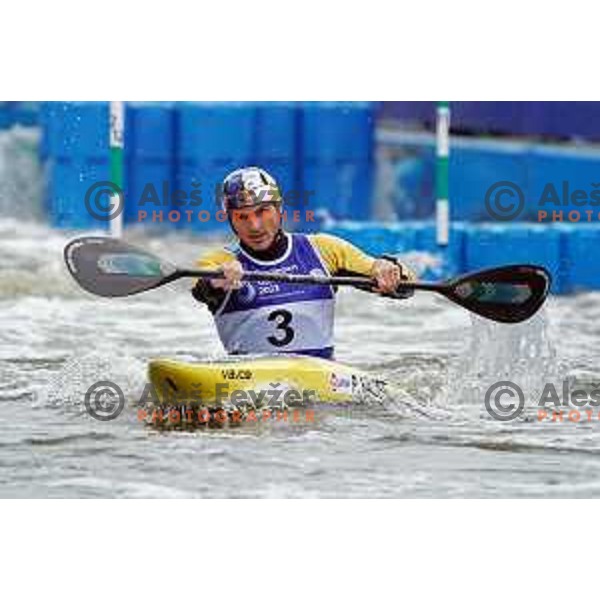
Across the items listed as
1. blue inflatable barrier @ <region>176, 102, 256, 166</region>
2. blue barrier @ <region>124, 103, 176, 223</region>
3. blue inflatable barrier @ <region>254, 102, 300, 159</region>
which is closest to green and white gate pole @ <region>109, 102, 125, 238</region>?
blue barrier @ <region>124, 103, 176, 223</region>

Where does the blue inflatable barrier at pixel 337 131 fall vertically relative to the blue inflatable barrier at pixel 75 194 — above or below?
above

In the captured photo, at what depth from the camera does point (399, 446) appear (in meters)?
9.02

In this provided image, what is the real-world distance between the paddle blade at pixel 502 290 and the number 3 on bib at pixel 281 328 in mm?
320

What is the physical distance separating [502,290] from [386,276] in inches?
9.3

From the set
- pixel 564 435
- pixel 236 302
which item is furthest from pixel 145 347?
pixel 564 435

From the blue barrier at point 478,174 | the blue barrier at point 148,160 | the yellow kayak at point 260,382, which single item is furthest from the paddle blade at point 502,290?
the blue barrier at point 148,160

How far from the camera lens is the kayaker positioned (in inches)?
356

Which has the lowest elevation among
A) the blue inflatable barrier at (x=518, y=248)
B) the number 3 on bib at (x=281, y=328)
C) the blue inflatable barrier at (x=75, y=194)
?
the number 3 on bib at (x=281, y=328)

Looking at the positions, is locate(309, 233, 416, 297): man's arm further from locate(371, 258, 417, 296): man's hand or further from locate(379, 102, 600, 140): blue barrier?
locate(379, 102, 600, 140): blue barrier

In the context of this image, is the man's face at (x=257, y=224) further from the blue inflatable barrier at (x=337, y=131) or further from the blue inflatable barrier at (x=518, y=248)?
the blue inflatable barrier at (x=518, y=248)

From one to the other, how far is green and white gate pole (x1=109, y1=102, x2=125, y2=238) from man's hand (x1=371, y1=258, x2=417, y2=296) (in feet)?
1.72

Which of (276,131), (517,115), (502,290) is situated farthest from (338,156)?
(502,290)

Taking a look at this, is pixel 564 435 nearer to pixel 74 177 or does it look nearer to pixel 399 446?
pixel 399 446

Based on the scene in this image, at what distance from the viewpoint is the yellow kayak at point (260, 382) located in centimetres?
902
